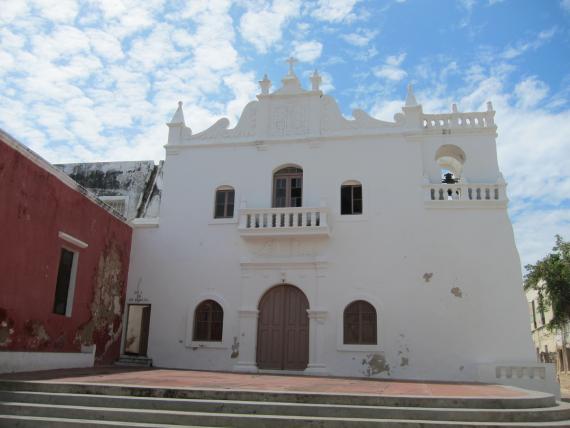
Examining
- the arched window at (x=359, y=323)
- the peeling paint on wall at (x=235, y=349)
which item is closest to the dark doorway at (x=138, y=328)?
the peeling paint on wall at (x=235, y=349)

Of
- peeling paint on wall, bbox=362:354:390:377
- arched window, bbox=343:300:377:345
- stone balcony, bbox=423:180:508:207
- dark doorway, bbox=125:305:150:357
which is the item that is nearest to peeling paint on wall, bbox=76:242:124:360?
dark doorway, bbox=125:305:150:357

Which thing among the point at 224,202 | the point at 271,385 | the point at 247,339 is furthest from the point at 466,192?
the point at 271,385

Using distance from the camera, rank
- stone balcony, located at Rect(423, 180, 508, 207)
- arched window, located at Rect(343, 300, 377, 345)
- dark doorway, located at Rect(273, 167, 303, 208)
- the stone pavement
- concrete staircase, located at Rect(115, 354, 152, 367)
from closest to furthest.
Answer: the stone pavement
arched window, located at Rect(343, 300, 377, 345)
stone balcony, located at Rect(423, 180, 508, 207)
concrete staircase, located at Rect(115, 354, 152, 367)
dark doorway, located at Rect(273, 167, 303, 208)

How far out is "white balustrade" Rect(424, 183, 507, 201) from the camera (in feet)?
46.9

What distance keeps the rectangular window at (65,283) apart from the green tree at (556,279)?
14.2m

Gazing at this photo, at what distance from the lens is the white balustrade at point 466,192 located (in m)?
14.3

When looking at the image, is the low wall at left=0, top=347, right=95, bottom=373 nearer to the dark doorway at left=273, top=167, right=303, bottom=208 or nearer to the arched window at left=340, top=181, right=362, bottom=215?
the dark doorway at left=273, top=167, right=303, bottom=208

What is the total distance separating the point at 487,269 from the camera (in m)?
13.8

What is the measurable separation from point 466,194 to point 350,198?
2.97 m

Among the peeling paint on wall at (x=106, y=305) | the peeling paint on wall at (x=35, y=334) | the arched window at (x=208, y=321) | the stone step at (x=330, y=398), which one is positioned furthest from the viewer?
the arched window at (x=208, y=321)

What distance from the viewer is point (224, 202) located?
1586cm

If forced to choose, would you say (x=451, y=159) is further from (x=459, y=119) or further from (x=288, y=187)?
(x=288, y=187)

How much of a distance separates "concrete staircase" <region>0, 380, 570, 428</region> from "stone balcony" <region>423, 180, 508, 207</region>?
273 inches

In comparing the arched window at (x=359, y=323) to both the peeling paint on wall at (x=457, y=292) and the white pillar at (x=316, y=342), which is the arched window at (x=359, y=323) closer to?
the white pillar at (x=316, y=342)
